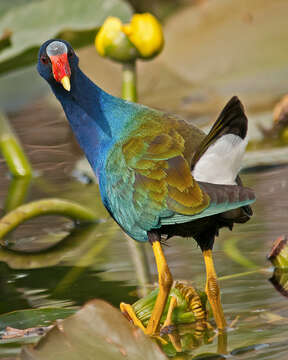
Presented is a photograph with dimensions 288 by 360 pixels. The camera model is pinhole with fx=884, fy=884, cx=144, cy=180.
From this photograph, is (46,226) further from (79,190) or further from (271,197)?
(271,197)

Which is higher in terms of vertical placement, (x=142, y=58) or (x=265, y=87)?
(x=142, y=58)

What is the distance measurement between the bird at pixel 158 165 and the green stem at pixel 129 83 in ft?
3.18

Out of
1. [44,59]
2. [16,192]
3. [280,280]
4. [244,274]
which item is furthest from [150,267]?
[16,192]

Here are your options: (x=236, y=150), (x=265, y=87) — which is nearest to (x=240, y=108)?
(x=236, y=150)

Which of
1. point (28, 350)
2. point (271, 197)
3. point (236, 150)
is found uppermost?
point (236, 150)

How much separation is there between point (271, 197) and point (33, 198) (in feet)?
3.35

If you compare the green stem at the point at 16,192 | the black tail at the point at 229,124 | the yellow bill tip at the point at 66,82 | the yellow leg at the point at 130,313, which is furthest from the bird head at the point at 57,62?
the green stem at the point at 16,192

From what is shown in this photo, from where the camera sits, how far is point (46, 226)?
3.31 m

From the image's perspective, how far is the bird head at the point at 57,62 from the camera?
2.21 metres

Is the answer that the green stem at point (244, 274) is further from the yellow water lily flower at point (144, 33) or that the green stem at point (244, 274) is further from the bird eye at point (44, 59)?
the yellow water lily flower at point (144, 33)

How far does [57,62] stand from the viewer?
2211 millimetres

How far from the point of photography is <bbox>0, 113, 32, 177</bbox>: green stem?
12.5 feet

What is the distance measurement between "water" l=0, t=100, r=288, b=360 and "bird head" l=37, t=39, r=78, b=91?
607 mm

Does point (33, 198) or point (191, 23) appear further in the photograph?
point (191, 23)
